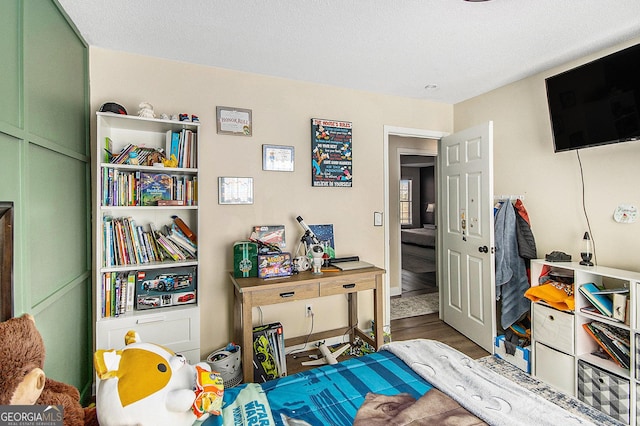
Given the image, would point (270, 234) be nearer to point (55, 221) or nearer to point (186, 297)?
point (186, 297)

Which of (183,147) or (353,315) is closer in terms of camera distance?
(183,147)

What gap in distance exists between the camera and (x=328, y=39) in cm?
207

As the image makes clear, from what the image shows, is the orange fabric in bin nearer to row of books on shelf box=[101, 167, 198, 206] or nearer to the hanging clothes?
the hanging clothes

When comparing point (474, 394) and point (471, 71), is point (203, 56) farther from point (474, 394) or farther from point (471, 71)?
point (474, 394)

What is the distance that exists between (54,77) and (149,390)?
1.73m

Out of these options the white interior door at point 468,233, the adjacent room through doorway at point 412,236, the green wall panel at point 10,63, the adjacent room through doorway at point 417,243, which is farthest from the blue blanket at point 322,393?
the adjacent room through doorway at point 417,243

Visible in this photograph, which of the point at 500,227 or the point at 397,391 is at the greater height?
the point at 500,227

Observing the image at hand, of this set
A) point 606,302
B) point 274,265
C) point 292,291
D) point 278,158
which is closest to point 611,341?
point 606,302

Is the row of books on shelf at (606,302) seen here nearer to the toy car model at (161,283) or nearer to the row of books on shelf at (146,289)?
the row of books on shelf at (146,289)

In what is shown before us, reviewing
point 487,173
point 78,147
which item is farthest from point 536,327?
point 78,147

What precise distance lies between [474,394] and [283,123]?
2.30m

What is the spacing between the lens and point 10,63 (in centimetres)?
130

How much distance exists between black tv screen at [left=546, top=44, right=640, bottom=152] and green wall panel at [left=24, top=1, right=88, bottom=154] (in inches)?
124

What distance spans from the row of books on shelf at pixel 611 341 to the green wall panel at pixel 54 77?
3416 mm
